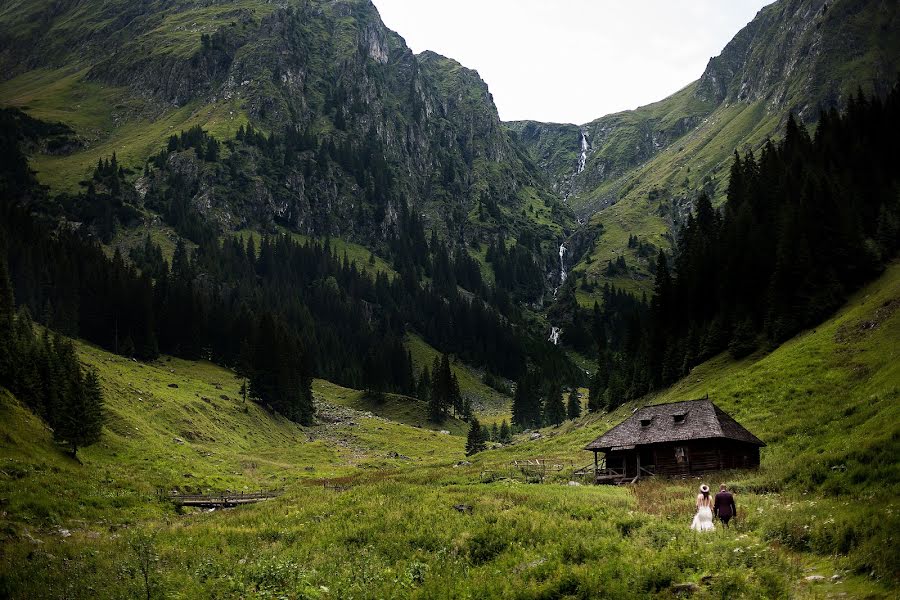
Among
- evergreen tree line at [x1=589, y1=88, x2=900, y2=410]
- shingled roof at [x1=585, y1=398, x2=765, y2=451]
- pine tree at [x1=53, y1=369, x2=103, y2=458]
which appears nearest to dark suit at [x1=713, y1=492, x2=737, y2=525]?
shingled roof at [x1=585, y1=398, x2=765, y2=451]

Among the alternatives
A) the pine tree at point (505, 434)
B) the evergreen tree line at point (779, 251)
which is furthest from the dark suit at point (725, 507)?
the pine tree at point (505, 434)

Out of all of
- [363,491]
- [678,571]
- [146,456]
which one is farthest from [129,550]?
[146,456]

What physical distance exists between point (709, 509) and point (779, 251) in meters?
60.5

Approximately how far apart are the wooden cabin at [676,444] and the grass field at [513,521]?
2785 mm

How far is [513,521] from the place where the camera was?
2769cm

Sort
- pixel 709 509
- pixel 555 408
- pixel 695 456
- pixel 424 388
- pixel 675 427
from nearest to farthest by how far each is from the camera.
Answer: pixel 709 509 → pixel 695 456 → pixel 675 427 → pixel 555 408 → pixel 424 388

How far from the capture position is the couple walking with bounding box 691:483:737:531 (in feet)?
78.5

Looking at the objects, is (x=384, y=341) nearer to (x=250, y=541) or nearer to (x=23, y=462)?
(x=23, y=462)

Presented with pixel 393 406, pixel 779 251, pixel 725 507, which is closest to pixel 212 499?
pixel 725 507

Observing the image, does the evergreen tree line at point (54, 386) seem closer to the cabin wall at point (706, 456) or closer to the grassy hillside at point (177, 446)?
the grassy hillside at point (177, 446)

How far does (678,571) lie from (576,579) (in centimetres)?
312

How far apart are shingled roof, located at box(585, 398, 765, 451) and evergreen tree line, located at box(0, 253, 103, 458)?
4184 cm

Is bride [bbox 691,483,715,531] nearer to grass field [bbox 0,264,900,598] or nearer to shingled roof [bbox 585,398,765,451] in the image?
grass field [bbox 0,264,900,598]

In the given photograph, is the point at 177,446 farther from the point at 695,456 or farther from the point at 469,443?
the point at 695,456
